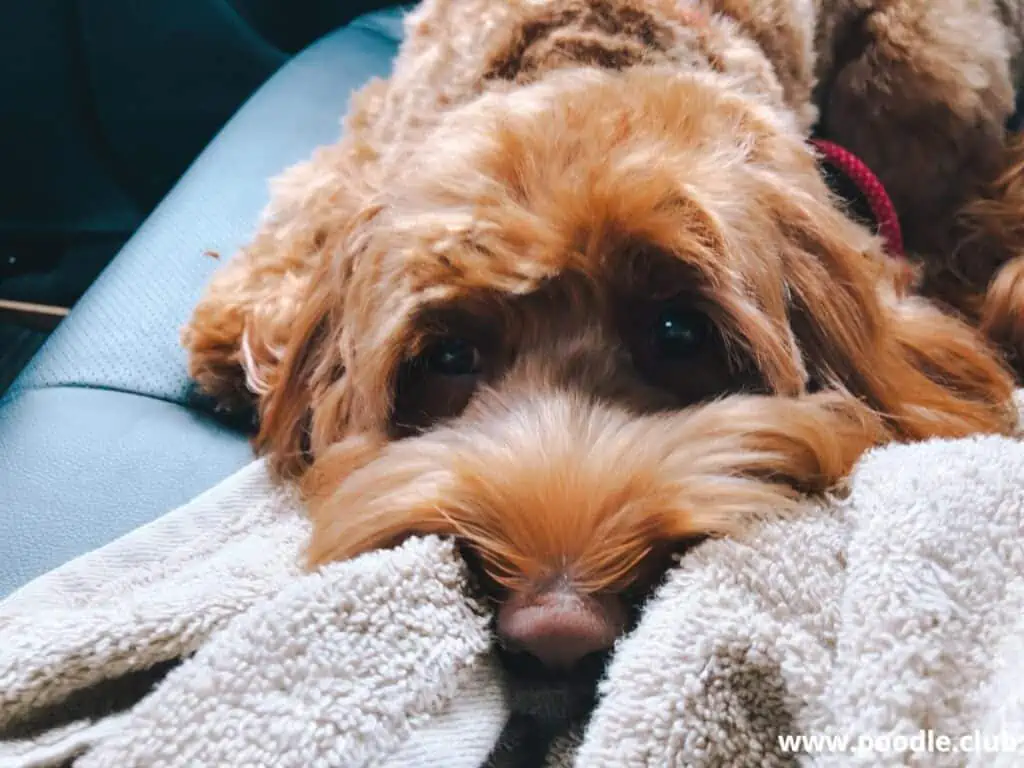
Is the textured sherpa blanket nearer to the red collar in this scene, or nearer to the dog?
the dog

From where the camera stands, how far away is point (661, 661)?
2.61ft

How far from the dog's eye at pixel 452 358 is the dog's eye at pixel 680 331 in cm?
23

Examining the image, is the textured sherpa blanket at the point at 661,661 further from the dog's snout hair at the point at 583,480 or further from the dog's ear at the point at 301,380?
the dog's ear at the point at 301,380

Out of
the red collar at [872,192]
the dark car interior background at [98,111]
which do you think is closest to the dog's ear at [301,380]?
Result: the red collar at [872,192]

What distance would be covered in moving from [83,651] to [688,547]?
549mm

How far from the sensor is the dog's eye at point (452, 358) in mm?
1285

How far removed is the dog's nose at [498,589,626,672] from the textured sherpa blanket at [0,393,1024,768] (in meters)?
0.03

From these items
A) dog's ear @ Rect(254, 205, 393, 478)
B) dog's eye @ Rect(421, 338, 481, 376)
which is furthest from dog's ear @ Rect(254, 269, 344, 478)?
dog's eye @ Rect(421, 338, 481, 376)

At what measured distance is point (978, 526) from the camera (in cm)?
86

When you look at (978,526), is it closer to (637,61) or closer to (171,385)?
(637,61)

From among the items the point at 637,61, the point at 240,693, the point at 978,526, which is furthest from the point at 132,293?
the point at 978,526

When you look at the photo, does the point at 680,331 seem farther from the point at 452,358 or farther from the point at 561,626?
the point at 561,626

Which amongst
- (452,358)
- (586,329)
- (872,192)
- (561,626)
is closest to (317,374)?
(452,358)

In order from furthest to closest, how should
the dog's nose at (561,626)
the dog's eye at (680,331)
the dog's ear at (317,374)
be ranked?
the dog's ear at (317,374) → the dog's eye at (680,331) → the dog's nose at (561,626)
